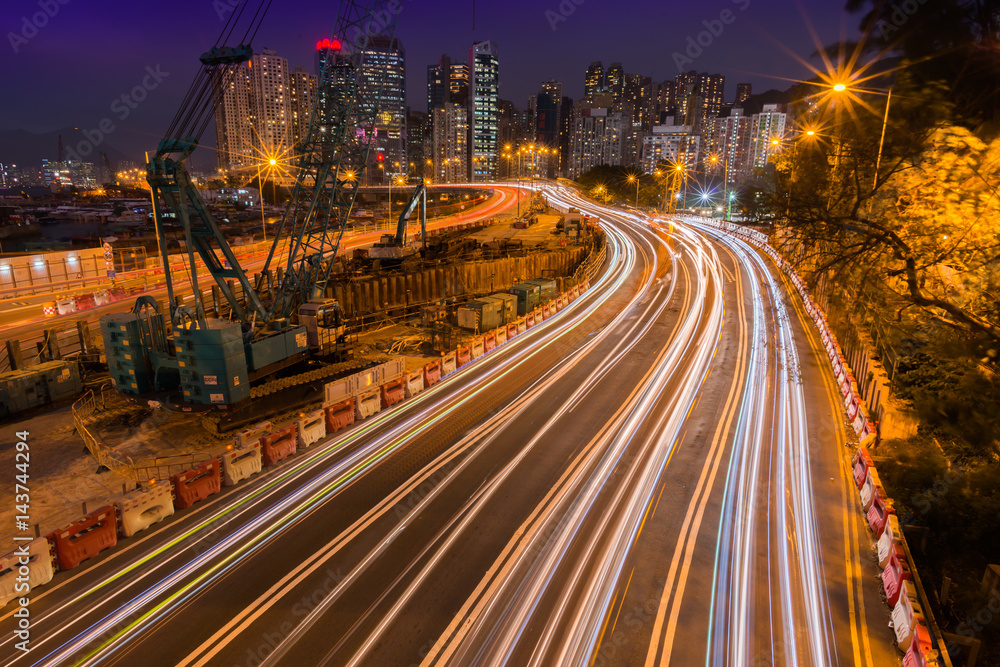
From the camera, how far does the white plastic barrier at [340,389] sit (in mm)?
15219

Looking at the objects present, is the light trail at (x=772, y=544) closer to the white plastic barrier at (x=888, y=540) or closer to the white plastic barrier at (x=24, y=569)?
the white plastic barrier at (x=888, y=540)

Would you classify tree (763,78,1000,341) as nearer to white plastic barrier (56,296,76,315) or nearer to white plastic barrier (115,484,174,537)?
white plastic barrier (115,484,174,537)

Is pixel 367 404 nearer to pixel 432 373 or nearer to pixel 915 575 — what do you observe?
pixel 432 373

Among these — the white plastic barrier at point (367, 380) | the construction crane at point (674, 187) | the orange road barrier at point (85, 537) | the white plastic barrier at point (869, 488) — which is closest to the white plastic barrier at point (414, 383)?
the white plastic barrier at point (367, 380)

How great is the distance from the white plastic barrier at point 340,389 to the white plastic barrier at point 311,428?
672 mm

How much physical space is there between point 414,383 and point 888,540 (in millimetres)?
13320

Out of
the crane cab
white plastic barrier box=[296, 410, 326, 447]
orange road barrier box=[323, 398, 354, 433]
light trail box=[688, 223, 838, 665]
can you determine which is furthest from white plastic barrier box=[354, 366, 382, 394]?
light trail box=[688, 223, 838, 665]

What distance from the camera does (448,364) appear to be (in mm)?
20031

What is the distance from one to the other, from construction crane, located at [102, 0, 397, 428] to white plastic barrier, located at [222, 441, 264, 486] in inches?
129

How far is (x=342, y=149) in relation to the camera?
73.2 ft

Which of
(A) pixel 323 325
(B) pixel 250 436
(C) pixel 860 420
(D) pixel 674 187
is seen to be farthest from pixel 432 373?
(D) pixel 674 187

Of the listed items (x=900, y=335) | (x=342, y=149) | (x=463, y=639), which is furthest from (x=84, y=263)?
(x=900, y=335)

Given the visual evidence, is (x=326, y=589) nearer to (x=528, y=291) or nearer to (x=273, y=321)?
(x=273, y=321)

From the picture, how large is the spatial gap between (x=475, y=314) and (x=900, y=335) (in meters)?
16.8
